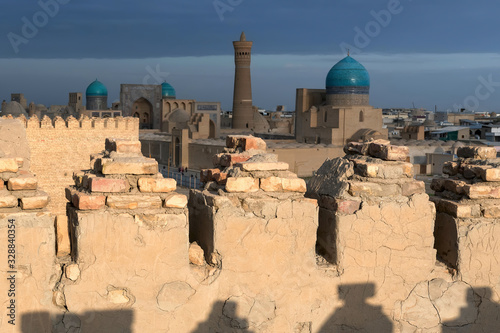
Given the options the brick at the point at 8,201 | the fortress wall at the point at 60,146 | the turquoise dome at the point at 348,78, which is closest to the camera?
the brick at the point at 8,201

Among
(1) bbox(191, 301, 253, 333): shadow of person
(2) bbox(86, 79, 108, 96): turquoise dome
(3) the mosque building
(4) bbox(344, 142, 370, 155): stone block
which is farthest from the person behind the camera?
(2) bbox(86, 79, 108, 96): turquoise dome

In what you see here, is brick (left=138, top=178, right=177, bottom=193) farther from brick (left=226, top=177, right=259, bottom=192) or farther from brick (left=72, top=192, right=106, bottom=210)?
brick (left=226, top=177, right=259, bottom=192)

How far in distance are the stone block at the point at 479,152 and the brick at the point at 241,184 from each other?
124 cm

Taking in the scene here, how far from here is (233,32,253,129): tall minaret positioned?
46.5 m

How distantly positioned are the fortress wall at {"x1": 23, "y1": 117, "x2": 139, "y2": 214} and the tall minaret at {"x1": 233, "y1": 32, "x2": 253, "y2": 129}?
30.3 meters

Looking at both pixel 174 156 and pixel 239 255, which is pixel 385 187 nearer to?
pixel 239 255

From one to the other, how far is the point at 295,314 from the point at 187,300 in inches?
19.4

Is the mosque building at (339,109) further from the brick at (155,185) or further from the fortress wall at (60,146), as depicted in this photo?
the brick at (155,185)

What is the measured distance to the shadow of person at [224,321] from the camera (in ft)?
8.74

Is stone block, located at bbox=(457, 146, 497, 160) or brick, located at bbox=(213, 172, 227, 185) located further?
stone block, located at bbox=(457, 146, 497, 160)

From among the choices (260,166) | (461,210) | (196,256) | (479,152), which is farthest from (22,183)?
(479,152)

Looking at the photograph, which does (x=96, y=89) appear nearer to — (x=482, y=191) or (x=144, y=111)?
(x=144, y=111)

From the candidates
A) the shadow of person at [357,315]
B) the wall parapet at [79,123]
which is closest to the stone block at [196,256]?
the shadow of person at [357,315]

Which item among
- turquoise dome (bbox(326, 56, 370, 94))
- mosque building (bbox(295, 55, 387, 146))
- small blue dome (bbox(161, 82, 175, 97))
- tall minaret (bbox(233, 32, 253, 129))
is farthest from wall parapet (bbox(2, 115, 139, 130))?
small blue dome (bbox(161, 82, 175, 97))
